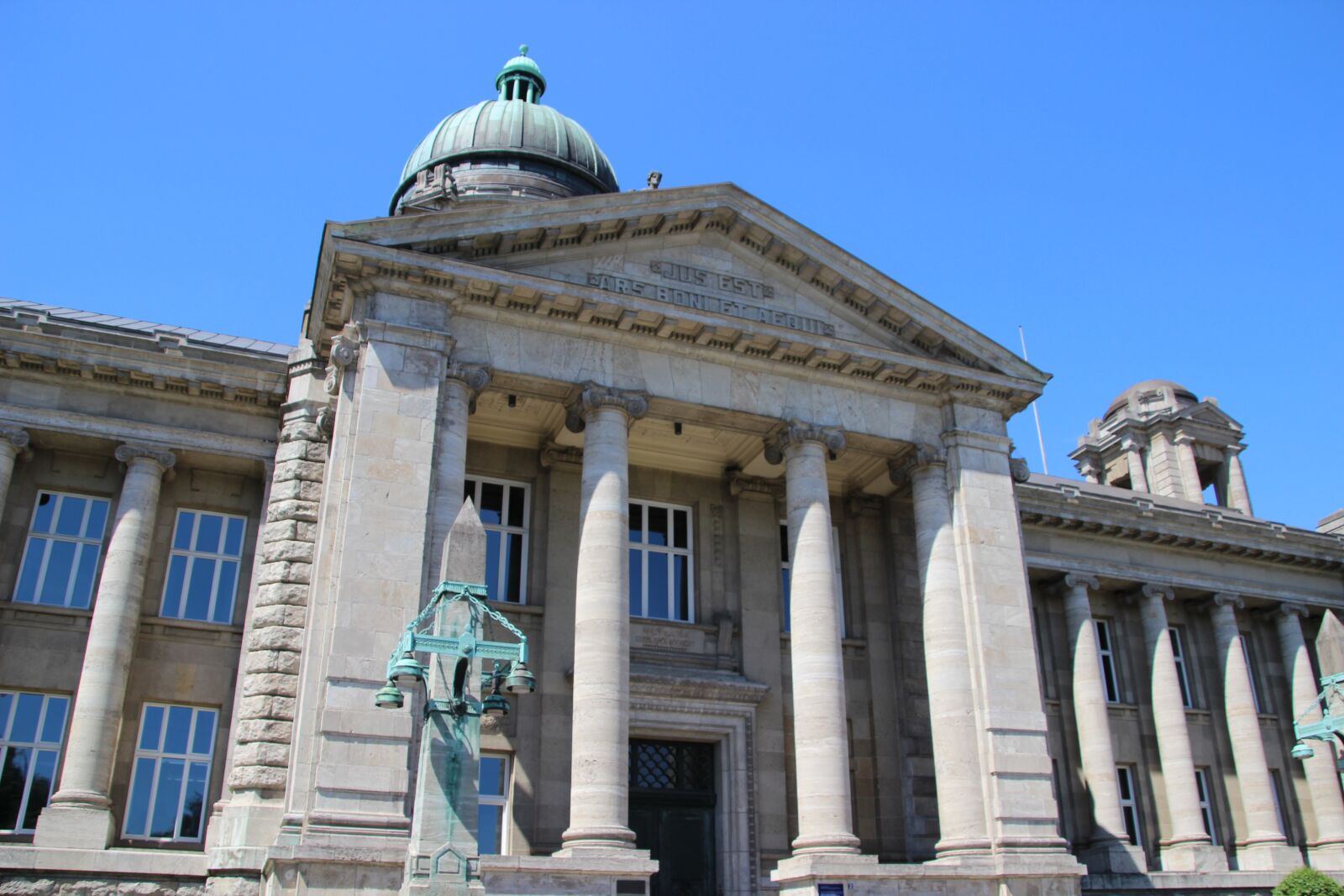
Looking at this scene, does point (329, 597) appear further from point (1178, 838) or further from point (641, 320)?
point (1178, 838)

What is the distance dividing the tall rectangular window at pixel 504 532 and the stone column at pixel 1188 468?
25.7 meters

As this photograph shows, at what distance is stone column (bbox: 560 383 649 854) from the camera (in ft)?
63.7

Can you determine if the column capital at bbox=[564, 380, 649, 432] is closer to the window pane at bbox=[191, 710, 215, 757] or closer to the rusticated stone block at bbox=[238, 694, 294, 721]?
the rusticated stone block at bbox=[238, 694, 294, 721]

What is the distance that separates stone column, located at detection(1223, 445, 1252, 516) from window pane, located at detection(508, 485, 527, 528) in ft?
90.7

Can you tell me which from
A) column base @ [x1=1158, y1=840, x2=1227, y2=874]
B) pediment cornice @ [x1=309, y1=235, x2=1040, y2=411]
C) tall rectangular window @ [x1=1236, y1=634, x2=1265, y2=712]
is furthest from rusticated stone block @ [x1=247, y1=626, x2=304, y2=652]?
tall rectangular window @ [x1=1236, y1=634, x2=1265, y2=712]

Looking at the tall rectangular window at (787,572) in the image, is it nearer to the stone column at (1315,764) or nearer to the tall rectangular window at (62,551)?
the stone column at (1315,764)

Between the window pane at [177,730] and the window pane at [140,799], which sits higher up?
the window pane at [177,730]

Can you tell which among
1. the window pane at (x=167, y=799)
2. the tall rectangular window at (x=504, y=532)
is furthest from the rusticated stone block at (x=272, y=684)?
the tall rectangular window at (x=504, y=532)

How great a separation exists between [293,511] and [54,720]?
5.78 metres

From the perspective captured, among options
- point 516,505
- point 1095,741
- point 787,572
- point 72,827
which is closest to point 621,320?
point 516,505

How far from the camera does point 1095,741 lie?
3025 centimetres

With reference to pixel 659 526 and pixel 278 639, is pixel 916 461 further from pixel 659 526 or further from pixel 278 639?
pixel 278 639

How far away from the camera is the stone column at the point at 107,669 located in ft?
68.3

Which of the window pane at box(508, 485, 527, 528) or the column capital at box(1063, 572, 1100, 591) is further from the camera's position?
the column capital at box(1063, 572, 1100, 591)
